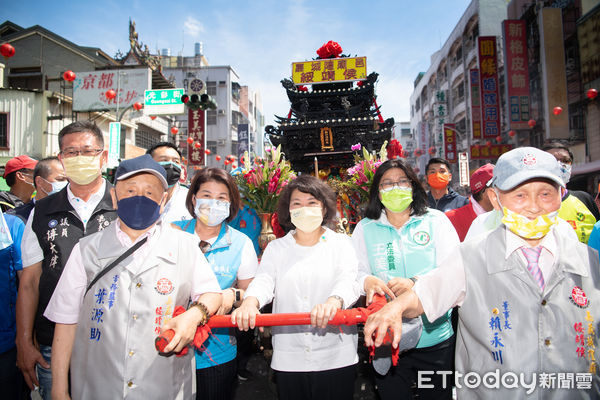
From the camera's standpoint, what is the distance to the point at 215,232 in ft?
8.46

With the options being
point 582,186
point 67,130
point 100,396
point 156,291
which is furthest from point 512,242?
point 582,186

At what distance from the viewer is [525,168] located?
167 centimetres

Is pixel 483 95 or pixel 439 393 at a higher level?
pixel 483 95

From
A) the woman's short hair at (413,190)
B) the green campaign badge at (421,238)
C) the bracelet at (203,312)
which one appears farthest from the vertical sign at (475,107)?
the bracelet at (203,312)

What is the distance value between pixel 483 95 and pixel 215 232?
21.6 m

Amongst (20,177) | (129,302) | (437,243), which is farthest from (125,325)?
(20,177)

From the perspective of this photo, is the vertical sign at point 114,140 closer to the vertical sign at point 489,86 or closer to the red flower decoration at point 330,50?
the red flower decoration at point 330,50

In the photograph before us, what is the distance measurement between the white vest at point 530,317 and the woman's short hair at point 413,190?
3.09 feet

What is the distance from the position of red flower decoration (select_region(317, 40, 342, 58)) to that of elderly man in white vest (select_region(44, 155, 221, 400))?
13.0 m

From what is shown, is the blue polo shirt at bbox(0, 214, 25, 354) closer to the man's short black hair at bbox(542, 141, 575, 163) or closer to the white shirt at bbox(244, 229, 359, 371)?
the white shirt at bbox(244, 229, 359, 371)

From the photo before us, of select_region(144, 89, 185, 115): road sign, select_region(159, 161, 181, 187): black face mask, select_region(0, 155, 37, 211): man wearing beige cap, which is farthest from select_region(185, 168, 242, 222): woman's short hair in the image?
select_region(144, 89, 185, 115): road sign

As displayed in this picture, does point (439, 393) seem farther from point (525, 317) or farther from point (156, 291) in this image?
point (156, 291)

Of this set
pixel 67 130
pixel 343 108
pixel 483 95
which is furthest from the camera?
pixel 483 95

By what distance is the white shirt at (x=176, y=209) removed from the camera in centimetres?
334
